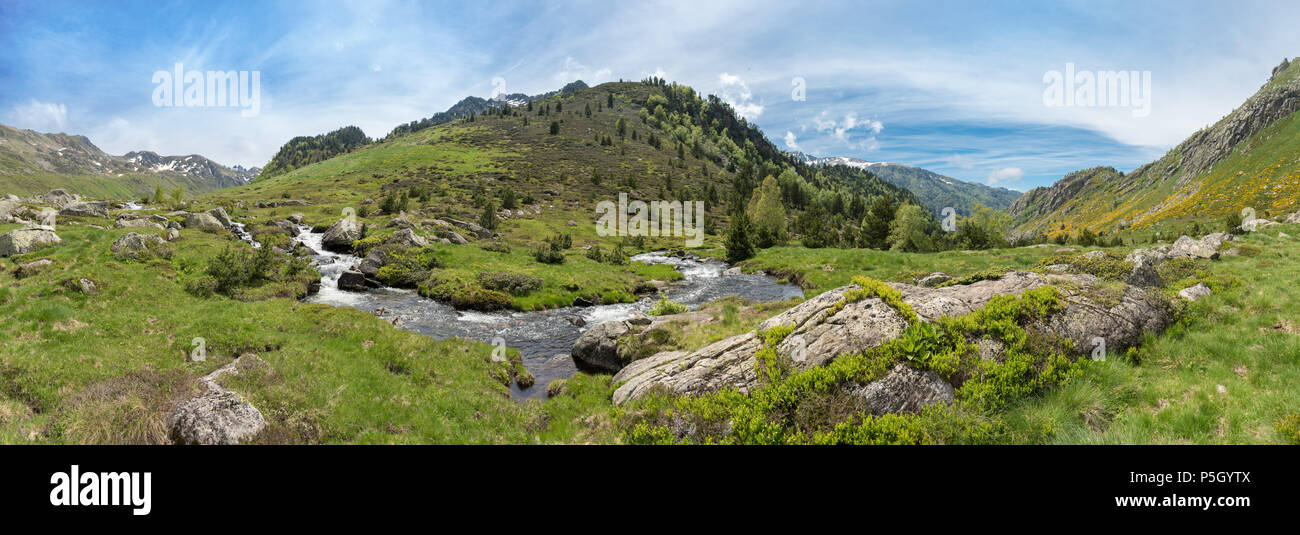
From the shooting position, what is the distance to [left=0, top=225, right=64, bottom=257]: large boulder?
82.6 ft

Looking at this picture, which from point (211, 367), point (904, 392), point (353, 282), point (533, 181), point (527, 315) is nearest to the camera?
point (904, 392)

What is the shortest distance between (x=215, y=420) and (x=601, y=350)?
509 inches

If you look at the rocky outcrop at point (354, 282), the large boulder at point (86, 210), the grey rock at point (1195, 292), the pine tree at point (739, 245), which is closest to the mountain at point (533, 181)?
the pine tree at point (739, 245)

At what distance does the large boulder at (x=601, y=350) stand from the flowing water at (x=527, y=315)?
65 centimetres

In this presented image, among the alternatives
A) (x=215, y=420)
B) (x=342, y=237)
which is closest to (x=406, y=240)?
(x=342, y=237)

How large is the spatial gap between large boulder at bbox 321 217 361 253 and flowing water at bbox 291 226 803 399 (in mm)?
4615

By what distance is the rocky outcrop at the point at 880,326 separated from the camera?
11.7 m

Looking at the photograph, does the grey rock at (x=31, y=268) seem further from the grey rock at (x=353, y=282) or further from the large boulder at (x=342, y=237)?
the large boulder at (x=342, y=237)

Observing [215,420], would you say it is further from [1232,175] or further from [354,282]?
[1232,175]

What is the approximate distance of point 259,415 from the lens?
418 inches

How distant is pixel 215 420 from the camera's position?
962 cm

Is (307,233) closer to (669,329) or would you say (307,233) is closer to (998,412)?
A: (669,329)
